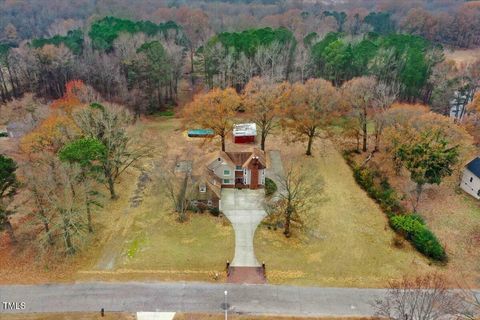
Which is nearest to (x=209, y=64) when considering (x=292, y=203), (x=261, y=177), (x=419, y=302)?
(x=261, y=177)

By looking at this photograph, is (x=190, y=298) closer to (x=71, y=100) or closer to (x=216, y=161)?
(x=216, y=161)

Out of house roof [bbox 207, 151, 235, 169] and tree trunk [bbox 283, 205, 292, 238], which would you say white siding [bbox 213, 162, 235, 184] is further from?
tree trunk [bbox 283, 205, 292, 238]

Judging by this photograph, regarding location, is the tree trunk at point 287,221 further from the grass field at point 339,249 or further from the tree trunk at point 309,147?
the tree trunk at point 309,147

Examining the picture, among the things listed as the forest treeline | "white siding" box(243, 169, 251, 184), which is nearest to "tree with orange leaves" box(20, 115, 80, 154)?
"white siding" box(243, 169, 251, 184)

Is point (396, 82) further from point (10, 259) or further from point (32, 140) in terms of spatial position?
point (10, 259)

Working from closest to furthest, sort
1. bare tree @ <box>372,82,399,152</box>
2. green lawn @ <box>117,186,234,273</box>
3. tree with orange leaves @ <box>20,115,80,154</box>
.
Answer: green lawn @ <box>117,186,234,273</box>, tree with orange leaves @ <box>20,115,80,154</box>, bare tree @ <box>372,82,399,152</box>
